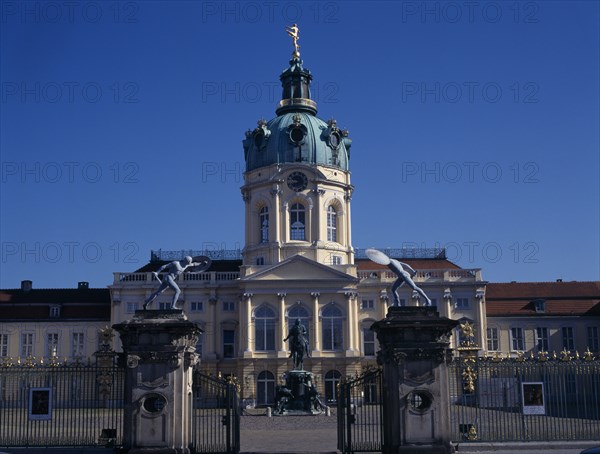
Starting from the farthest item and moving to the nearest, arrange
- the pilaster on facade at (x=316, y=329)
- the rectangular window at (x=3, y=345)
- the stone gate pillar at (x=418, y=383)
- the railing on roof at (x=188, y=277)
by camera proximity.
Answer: the rectangular window at (x=3, y=345) → the railing on roof at (x=188, y=277) → the pilaster on facade at (x=316, y=329) → the stone gate pillar at (x=418, y=383)

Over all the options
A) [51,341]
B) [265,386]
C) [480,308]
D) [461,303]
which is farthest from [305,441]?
[51,341]

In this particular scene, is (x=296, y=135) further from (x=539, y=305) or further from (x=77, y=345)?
(x=77, y=345)

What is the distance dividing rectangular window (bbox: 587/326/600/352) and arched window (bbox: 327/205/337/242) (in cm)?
2527

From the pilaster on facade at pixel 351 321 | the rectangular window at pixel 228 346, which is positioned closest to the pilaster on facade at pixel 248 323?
the rectangular window at pixel 228 346

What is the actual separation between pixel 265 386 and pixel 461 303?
19.5 metres

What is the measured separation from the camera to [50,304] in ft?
262

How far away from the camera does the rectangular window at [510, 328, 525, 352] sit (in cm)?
7744

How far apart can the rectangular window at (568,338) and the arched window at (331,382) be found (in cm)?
2196

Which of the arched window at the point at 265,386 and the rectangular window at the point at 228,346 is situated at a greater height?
the rectangular window at the point at 228,346

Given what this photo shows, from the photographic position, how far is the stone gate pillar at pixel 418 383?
74.7ft

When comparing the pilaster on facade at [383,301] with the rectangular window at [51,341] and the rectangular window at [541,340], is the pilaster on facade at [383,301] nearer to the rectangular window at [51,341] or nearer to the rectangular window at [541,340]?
the rectangular window at [541,340]

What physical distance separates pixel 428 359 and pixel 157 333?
25.0ft

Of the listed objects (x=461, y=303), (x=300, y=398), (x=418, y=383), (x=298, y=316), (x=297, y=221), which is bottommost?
(x=300, y=398)

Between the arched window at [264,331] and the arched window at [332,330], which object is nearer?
the arched window at [264,331]
